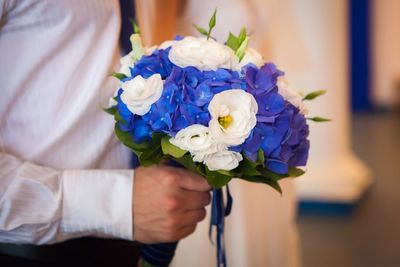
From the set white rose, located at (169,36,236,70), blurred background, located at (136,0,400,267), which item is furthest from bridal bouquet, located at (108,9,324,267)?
blurred background, located at (136,0,400,267)

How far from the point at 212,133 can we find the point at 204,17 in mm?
652

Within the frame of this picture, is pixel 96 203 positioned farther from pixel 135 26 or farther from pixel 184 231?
pixel 135 26

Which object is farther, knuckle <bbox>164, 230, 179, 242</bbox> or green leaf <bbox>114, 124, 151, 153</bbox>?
knuckle <bbox>164, 230, 179, 242</bbox>

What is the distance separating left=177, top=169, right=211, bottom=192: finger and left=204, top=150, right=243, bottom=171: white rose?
0.15 metres

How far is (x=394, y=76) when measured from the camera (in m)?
7.19

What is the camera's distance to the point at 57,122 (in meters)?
0.96

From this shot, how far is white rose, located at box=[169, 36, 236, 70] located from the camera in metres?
0.79

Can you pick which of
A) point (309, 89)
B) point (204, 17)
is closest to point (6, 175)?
point (204, 17)

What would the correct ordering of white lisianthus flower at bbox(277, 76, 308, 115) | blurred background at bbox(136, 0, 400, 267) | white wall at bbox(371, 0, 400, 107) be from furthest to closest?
white wall at bbox(371, 0, 400, 107)
blurred background at bbox(136, 0, 400, 267)
white lisianthus flower at bbox(277, 76, 308, 115)

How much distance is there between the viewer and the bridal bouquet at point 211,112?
→ 29.8 inches

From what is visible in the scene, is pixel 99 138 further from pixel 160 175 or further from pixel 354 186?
pixel 354 186

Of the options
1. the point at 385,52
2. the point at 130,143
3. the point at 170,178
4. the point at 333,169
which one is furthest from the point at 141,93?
the point at 385,52

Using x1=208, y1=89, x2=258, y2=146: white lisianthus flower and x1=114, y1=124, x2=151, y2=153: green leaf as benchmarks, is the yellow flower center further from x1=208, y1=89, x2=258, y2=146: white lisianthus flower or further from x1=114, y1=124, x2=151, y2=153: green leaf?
x1=114, y1=124, x2=151, y2=153: green leaf

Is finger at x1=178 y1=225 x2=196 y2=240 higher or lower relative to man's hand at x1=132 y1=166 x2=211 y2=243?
lower
